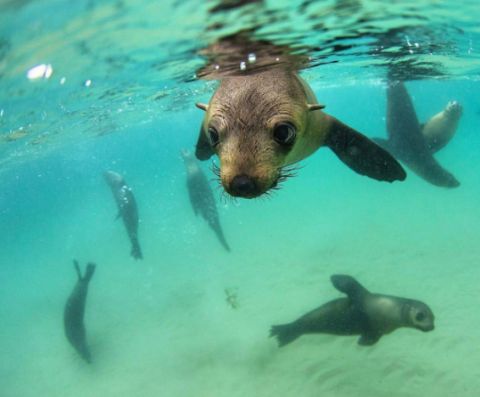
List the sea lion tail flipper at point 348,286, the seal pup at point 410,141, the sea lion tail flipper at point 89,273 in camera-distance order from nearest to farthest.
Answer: the sea lion tail flipper at point 348,286
the seal pup at point 410,141
the sea lion tail flipper at point 89,273

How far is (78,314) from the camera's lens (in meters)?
11.0

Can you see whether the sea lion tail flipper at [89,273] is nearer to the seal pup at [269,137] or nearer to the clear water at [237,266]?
the clear water at [237,266]

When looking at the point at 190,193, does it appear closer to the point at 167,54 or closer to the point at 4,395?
the point at 167,54

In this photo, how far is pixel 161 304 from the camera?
46.6 feet

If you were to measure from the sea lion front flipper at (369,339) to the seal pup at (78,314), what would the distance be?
22.3 feet

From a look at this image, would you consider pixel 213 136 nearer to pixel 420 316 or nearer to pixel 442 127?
pixel 420 316

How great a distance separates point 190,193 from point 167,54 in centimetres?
458

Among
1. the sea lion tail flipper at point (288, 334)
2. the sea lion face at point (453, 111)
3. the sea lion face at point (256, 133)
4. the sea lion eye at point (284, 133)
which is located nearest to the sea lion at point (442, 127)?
the sea lion face at point (453, 111)

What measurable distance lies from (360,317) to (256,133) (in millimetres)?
4798

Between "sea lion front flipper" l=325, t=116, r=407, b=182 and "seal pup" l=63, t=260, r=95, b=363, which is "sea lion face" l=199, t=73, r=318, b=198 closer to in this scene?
"sea lion front flipper" l=325, t=116, r=407, b=182

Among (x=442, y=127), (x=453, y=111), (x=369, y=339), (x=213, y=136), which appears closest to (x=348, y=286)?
(x=369, y=339)

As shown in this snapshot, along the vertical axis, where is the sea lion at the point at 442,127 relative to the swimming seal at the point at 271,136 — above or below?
below

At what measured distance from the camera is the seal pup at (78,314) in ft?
36.1

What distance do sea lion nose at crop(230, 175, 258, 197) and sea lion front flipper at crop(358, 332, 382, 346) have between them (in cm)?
490
